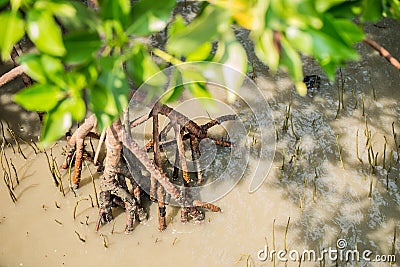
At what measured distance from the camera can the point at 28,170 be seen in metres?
2.57

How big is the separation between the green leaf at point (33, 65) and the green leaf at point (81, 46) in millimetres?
46

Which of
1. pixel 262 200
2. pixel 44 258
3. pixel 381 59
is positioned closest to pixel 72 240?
pixel 44 258

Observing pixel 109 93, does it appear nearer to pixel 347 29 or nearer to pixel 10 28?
pixel 10 28

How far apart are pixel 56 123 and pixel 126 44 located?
0.17 m

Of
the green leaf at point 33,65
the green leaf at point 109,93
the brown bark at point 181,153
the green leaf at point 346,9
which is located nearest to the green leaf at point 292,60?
the green leaf at point 346,9

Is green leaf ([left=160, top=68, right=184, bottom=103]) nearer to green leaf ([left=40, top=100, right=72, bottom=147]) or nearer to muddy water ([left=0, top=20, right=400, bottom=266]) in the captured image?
green leaf ([left=40, top=100, right=72, bottom=147])

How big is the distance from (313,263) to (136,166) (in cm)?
82

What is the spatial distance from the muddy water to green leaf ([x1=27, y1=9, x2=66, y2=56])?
1604 millimetres

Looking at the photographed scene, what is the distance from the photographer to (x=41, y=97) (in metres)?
0.87

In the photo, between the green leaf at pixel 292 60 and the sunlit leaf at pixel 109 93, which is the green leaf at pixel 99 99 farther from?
the green leaf at pixel 292 60

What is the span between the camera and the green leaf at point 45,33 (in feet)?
2.69

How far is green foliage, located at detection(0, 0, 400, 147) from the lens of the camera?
77 cm

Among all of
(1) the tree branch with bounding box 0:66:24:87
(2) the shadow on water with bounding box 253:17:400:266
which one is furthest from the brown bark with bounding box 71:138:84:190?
(2) the shadow on water with bounding box 253:17:400:266

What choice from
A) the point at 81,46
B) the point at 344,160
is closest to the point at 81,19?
the point at 81,46
